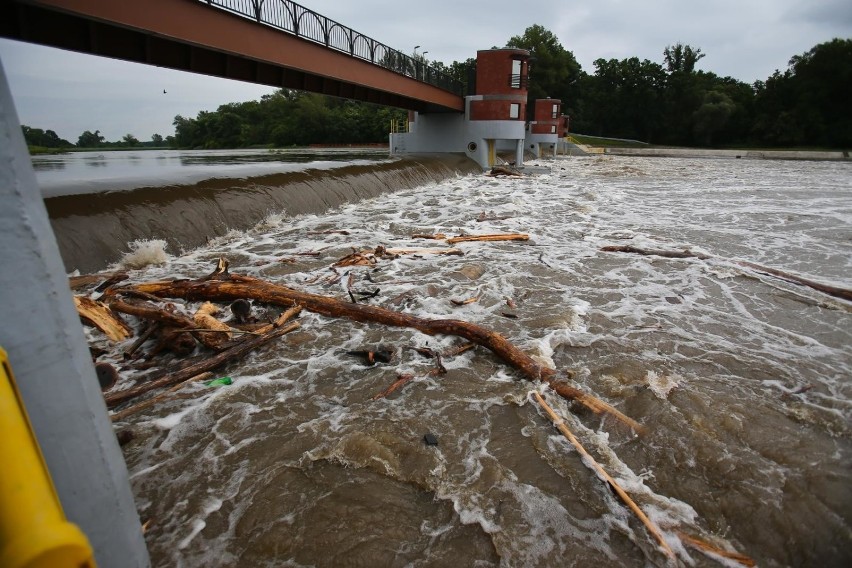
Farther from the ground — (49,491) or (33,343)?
(33,343)

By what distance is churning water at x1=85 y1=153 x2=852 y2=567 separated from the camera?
2820mm

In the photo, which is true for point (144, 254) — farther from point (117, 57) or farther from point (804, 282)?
point (804, 282)

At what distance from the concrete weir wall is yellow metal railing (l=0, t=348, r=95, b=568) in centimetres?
32

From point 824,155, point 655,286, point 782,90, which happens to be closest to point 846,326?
point 655,286

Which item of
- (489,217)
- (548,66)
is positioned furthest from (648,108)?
(489,217)

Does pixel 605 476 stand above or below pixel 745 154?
above

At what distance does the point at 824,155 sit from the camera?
52.1m

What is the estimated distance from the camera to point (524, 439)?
373 cm

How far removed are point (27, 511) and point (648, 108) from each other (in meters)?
96.3

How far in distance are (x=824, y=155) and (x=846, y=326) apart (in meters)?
63.2

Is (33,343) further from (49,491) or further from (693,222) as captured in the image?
(693,222)

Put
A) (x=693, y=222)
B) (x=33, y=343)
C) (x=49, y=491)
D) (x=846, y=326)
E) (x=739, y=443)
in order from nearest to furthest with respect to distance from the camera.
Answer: (x=49, y=491) < (x=33, y=343) < (x=739, y=443) < (x=846, y=326) < (x=693, y=222)

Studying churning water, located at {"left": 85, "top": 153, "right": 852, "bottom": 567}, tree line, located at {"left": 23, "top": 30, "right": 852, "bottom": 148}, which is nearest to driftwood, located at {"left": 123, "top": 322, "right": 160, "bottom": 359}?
churning water, located at {"left": 85, "top": 153, "right": 852, "bottom": 567}

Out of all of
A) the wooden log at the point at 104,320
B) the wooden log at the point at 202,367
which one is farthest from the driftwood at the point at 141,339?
the wooden log at the point at 202,367
